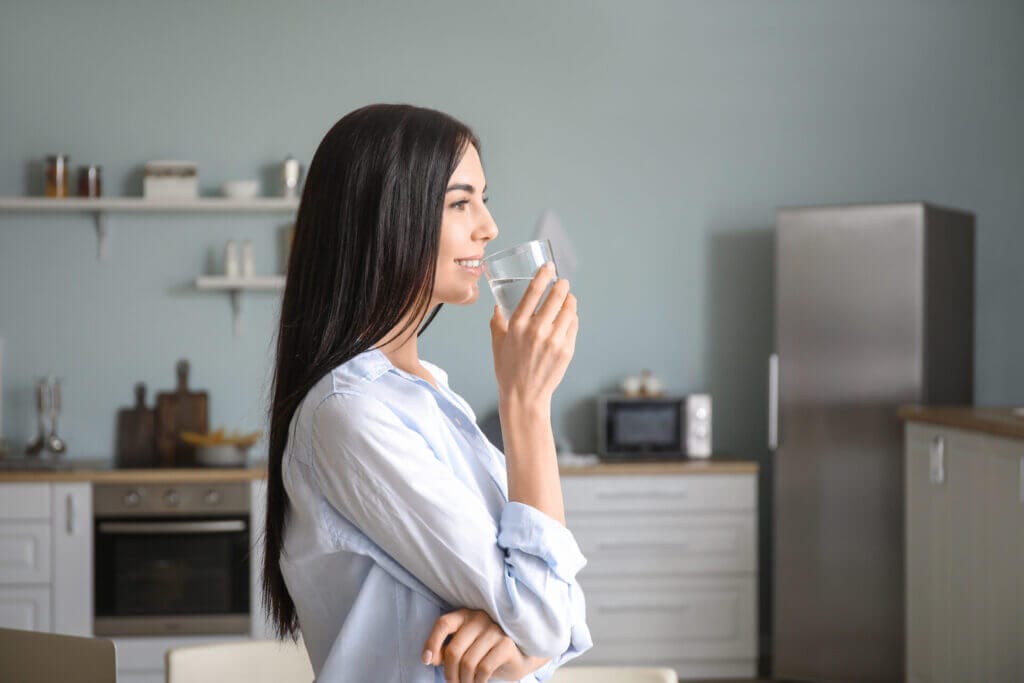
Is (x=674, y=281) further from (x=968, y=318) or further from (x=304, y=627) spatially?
(x=304, y=627)

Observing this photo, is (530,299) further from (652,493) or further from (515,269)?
(652,493)

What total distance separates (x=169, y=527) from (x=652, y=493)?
1.73m

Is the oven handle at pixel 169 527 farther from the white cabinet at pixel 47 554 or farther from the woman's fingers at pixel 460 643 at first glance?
the woman's fingers at pixel 460 643

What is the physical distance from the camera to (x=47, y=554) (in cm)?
A: 398

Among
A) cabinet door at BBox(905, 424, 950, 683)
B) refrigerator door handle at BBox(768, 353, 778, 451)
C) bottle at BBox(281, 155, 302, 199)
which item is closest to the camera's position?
cabinet door at BBox(905, 424, 950, 683)

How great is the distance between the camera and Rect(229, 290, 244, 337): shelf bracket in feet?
15.0

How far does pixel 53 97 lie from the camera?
4508mm

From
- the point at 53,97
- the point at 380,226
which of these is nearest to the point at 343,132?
the point at 380,226

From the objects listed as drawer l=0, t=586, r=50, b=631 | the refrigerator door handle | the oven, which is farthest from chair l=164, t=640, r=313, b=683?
the refrigerator door handle

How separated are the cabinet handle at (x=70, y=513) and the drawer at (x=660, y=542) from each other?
1757mm

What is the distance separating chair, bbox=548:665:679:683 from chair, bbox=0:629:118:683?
0.67 meters

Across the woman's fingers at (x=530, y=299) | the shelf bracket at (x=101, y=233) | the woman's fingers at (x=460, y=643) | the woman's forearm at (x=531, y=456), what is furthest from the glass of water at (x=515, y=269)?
the shelf bracket at (x=101, y=233)

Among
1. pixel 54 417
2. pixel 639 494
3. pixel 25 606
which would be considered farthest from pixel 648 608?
pixel 54 417

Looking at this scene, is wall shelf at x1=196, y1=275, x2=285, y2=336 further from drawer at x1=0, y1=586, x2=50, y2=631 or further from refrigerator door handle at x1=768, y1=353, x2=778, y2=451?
refrigerator door handle at x1=768, y1=353, x2=778, y2=451
